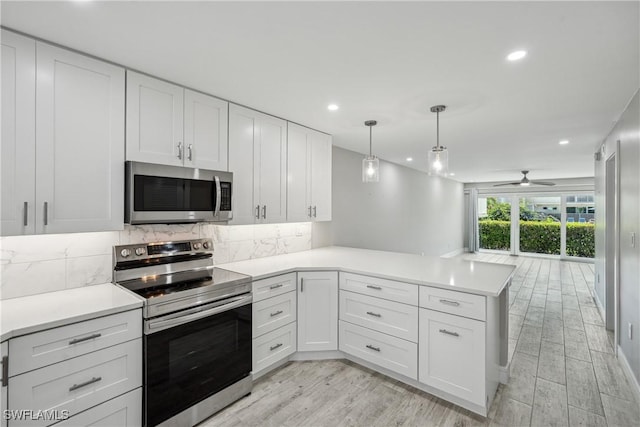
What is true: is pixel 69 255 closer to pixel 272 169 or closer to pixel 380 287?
pixel 272 169

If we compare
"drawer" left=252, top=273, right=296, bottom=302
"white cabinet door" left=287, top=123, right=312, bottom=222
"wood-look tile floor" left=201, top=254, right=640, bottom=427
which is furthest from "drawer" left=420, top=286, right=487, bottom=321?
"white cabinet door" left=287, top=123, right=312, bottom=222

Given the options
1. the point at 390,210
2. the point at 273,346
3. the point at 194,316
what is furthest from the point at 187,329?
the point at 390,210

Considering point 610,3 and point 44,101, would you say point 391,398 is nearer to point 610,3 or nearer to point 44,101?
point 610,3

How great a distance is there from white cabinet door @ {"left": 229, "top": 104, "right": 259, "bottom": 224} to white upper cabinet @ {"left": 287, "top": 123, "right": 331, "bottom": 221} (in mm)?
477

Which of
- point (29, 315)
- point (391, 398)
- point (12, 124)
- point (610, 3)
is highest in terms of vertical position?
point (610, 3)

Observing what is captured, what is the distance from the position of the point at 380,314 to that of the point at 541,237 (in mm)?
9142

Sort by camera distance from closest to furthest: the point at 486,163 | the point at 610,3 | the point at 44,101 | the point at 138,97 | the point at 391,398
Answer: the point at 610,3
the point at 44,101
the point at 138,97
the point at 391,398
the point at 486,163

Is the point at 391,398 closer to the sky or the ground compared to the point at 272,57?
closer to the ground

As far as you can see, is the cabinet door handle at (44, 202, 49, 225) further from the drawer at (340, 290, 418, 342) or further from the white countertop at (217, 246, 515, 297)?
the drawer at (340, 290, 418, 342)

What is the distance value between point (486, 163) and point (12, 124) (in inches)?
258

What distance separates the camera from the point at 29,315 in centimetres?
152

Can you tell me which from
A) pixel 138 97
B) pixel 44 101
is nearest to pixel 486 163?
pixel 138 97

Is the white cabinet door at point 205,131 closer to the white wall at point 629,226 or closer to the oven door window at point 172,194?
the oven door window at point 172,194

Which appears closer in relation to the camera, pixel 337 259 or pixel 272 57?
pixel 272 57
